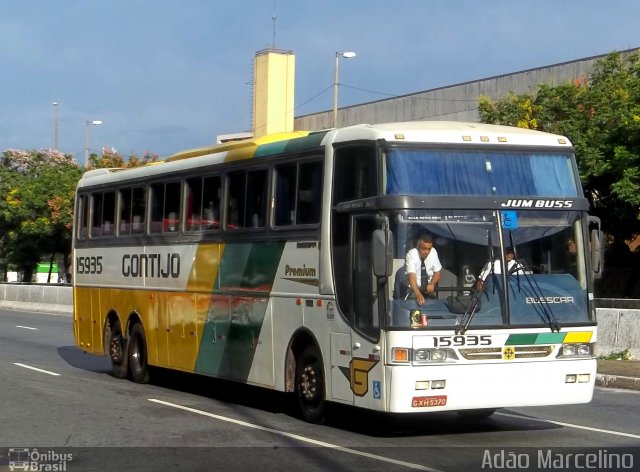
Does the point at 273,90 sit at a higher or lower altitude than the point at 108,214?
higher

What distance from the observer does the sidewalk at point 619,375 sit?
1719 cm

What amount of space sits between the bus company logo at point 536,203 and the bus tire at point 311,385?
275 cm

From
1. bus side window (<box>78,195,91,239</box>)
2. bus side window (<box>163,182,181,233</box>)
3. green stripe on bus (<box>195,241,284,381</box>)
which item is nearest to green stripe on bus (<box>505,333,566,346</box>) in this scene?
green stripe on bus (<box>195,241,284,381</box>)

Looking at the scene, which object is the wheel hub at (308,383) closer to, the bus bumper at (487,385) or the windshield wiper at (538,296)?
the bus bumper at (487,385)

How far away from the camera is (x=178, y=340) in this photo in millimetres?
16047

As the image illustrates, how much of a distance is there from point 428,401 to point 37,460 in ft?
12.5

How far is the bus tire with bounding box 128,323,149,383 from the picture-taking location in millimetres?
17516

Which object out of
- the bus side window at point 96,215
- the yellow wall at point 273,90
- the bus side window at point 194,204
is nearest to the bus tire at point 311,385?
the bus side window at point 194,204

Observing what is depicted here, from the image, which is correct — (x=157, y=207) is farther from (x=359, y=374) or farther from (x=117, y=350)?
(x=359, y=374)

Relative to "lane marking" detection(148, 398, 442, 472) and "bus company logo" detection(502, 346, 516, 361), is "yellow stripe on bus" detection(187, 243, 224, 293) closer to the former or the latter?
"lane marking" detection(148, 398, 442, 472)

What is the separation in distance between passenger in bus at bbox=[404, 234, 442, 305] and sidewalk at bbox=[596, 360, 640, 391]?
24.0 ft

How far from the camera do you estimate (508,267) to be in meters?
11.3

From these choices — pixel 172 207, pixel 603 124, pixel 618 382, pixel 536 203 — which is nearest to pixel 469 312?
pixel 536 203

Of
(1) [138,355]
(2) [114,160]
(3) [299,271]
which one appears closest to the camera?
(3) [299,271]
